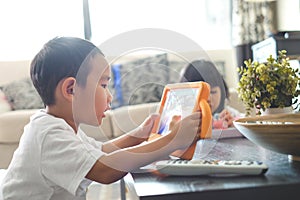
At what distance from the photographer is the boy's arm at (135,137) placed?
0.95m

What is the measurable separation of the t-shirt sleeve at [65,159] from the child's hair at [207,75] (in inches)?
12.3

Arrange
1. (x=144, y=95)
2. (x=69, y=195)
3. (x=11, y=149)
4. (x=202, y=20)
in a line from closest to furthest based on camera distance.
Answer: (x=69, y=195), (x=11, y=149), (x=144, y=95), (x=202, y=20)

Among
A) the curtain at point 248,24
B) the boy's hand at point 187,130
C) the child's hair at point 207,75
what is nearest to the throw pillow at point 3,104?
the child's hair at point 207,75

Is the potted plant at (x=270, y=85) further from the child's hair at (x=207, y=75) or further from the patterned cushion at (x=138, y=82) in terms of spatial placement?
the patterned cushion at (x=138, y=82)

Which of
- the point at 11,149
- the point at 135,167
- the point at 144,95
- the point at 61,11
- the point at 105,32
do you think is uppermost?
the point at 61,11

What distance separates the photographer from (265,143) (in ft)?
2.11

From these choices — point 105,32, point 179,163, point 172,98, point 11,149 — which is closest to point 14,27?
point 105,32

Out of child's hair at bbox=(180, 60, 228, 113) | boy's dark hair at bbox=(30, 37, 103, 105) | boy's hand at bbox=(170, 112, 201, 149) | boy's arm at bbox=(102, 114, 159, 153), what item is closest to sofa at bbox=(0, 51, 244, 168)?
child's hair at bbox=(180, 60, 228, 113)

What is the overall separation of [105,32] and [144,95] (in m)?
1.15

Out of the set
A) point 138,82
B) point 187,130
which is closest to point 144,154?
point 187,130

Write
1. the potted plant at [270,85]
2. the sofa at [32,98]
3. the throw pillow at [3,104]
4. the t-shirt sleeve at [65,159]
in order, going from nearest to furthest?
the t-shirt sleeve at [65,159] → the potted plant at [270,85] → the sofa at [32,98] → the throw pillow at [3,104]

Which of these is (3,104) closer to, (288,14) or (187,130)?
(187,130)

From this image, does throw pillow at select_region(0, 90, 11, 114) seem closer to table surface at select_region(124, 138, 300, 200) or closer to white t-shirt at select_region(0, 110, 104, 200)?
white t-shirt at select_region(0, 110, 104, 200)

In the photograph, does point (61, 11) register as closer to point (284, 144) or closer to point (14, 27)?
point (14, 27)
